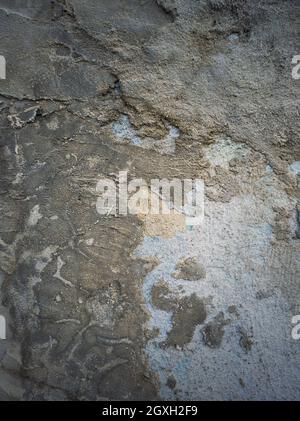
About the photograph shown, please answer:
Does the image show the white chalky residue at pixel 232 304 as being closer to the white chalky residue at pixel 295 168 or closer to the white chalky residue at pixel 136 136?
the white chalky residue at pixel 295 168

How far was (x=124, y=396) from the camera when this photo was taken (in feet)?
4.05

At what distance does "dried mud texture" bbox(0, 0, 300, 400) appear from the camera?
4.09 ft

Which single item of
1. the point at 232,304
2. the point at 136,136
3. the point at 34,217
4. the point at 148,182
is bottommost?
the point at 232,304

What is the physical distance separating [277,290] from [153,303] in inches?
13.9

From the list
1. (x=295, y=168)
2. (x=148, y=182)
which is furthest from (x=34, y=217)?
(x=295, y=168)

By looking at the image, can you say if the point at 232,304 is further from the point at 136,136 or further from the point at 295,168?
the point at 136,136

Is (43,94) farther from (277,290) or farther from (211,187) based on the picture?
(277,290)

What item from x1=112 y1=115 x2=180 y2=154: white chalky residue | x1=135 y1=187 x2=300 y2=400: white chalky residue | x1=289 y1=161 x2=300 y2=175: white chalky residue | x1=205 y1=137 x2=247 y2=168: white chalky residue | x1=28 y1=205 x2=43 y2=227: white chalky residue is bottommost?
x1=135 y1=187 x2=300 y2=400: white chalky residue

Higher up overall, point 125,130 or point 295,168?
point 125,130

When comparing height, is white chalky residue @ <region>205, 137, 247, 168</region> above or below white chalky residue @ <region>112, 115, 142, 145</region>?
below

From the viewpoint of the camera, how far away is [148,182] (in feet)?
4.28

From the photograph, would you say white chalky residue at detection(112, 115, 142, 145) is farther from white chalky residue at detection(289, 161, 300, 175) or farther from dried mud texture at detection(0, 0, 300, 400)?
white chalky residue at detection(289, 161, 300, 175)

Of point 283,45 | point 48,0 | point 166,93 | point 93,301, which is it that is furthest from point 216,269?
point 48,0

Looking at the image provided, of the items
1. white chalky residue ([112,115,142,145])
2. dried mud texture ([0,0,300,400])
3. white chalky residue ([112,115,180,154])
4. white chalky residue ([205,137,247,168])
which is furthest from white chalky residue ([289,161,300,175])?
white chalky residue ([112,115,142,145])
